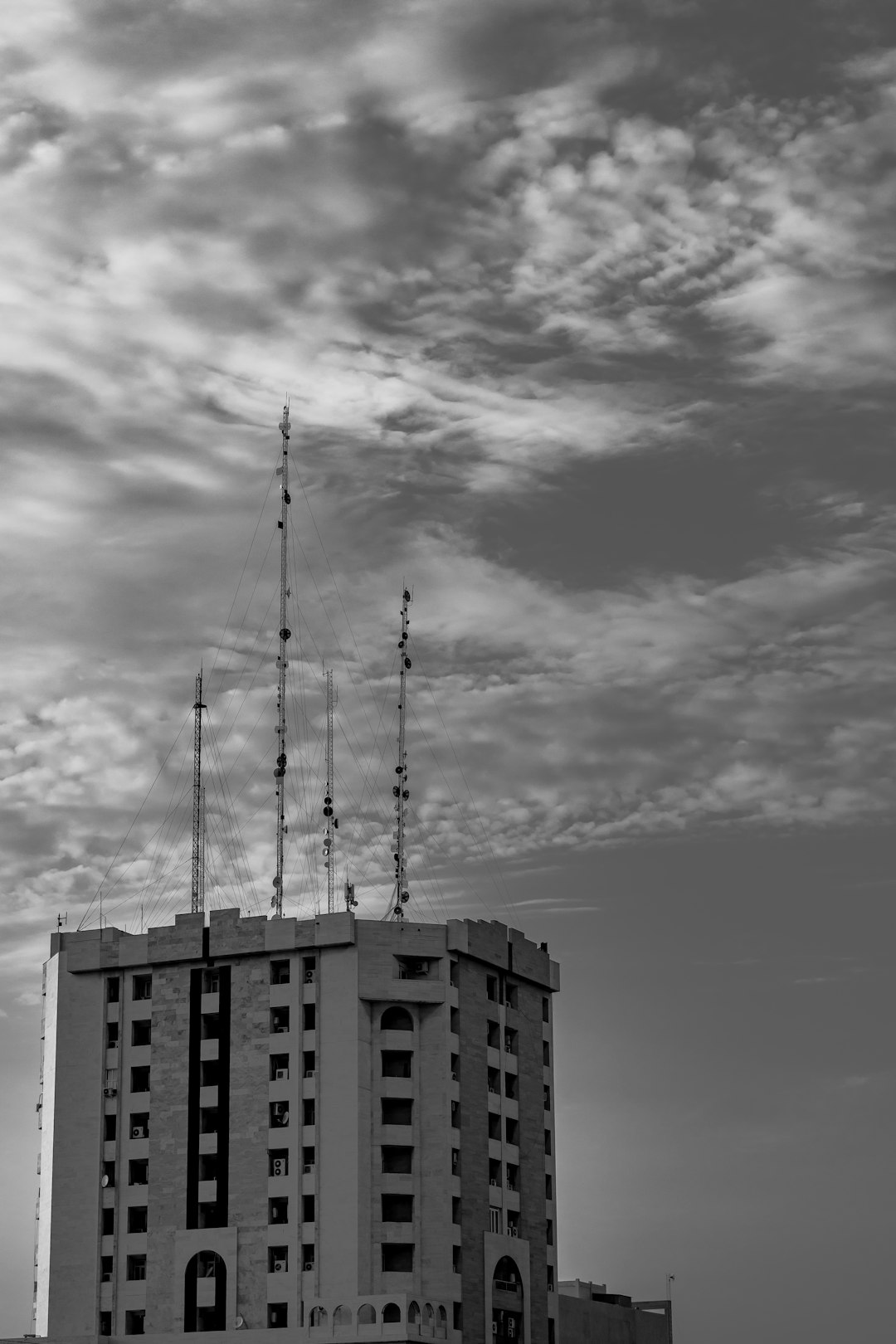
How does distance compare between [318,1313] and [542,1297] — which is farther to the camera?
[542,1297]

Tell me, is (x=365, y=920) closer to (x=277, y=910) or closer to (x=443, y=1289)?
(x=277, y=910)

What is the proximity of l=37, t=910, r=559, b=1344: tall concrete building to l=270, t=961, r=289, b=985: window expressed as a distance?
0.13m

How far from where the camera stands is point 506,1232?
15138cm

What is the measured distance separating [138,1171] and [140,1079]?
6294mm

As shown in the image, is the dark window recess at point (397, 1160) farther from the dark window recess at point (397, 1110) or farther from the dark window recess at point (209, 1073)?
the dark window recess at point (209, 1073)

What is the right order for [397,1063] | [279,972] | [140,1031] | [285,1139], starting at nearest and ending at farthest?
1. [285,1139]
2. [397,1063]
3. [279,972]
4. [140,1031]

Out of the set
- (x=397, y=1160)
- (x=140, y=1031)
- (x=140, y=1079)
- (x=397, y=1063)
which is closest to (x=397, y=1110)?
(x=397, y=1063)

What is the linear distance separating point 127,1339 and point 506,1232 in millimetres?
27057

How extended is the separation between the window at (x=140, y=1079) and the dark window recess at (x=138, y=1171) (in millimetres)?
4852

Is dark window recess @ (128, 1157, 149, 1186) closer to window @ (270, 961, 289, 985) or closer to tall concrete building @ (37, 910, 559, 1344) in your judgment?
tall concrete building @ (37, 910, 559, 1344)

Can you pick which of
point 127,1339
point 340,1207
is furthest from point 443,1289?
point 127,1339

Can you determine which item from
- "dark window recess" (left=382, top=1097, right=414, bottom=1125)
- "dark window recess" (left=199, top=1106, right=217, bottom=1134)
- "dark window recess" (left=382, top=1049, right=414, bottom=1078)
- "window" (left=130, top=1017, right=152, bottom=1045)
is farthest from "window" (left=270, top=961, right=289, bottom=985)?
"dark window recess" (left=382, top=1097, right=414, bottom=1125)

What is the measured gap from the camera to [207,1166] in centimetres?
14675

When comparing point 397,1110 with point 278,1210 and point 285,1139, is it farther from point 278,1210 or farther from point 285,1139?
point 278,1210
